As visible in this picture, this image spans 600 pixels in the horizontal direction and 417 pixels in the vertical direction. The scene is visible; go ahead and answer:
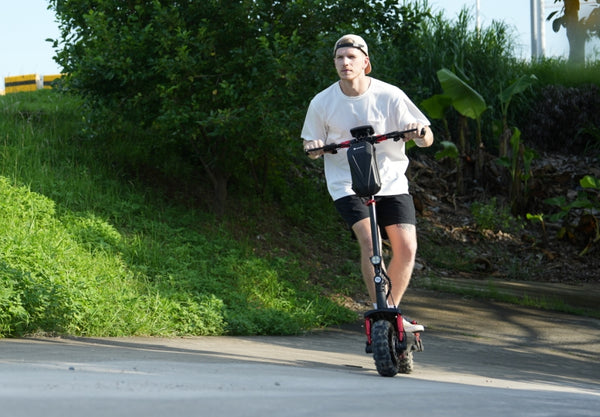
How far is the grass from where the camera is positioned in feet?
18.5

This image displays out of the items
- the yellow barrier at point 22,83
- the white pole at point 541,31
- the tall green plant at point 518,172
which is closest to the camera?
the tall green plant at point 518,172

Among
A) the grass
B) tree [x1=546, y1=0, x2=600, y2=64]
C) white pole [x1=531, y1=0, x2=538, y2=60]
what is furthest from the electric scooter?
white pole [x1=531, y1=0, x2=538, y2=60]

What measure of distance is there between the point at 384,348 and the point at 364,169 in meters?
0.97

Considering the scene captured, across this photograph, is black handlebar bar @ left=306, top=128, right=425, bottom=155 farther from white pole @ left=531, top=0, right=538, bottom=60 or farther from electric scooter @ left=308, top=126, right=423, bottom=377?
white pole @ left=531, top=0, right=538, bottom=60

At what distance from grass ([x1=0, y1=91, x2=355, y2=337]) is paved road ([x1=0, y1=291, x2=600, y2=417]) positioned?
1.03 ft

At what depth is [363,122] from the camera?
4.73 metres

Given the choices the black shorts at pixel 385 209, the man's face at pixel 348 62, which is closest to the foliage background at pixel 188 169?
the black shorts at pixel 385 209

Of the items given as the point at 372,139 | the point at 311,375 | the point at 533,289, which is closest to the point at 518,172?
the point at 533,289

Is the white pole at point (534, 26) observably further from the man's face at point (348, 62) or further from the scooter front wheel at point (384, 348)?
the scooter front wheel at point (384, 348)

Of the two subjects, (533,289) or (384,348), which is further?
Result: (533,289)

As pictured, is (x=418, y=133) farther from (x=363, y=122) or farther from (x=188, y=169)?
(x=188, y=169)

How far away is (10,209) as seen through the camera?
770 centimetres

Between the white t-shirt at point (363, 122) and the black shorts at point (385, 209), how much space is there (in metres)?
0.04

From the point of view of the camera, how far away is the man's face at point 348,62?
15.4ft
